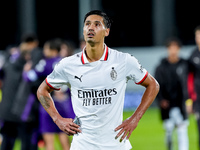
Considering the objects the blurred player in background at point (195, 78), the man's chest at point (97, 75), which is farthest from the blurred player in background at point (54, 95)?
the man's chest at point (97, 75)

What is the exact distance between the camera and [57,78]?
19.3ft

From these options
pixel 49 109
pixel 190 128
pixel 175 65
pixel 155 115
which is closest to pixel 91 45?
pixel 49 109

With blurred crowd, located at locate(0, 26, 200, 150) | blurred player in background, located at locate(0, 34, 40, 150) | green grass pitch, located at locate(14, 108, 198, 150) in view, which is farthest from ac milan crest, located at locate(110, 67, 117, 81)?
green grass pitch, located at locate(14, 108, 198, 150)

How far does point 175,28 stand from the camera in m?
22.3

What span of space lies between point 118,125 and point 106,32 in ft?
3.23

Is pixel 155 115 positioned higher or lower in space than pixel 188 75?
lower

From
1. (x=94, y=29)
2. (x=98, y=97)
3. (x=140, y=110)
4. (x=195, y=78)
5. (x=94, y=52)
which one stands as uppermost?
(x=94, y=29)

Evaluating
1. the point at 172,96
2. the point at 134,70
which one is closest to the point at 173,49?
the point at 172,96

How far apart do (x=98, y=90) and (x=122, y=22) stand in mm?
17725

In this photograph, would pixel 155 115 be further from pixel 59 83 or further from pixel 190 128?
pixel 59 83

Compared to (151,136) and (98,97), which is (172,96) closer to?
(151,136)

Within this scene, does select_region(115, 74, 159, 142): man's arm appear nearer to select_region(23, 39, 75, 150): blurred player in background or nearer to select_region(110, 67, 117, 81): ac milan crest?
select_region(110, 67, 117, 81): ac milan crest

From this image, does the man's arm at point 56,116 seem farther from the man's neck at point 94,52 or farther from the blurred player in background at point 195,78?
the blurred player in background at point 195,78

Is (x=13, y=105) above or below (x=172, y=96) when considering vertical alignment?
above
